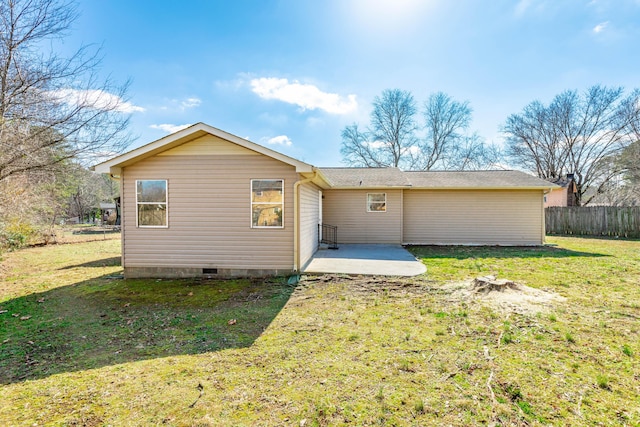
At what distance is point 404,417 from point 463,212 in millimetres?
12189

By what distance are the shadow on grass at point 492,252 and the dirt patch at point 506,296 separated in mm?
4125

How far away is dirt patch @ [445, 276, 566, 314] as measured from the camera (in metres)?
5.02

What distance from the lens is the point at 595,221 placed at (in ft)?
54.7

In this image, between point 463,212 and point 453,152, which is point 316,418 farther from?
point 453,152

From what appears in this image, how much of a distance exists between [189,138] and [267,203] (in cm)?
A: 241

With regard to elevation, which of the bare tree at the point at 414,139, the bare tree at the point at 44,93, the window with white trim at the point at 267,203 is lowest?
the window with white trim at the point at 267,203

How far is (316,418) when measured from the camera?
2.41 m

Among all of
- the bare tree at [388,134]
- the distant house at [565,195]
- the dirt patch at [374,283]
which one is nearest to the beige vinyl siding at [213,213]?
the dirt patch at [374,283]

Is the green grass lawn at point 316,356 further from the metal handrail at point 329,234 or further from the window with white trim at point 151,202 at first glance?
the metal handrail at point 329,234

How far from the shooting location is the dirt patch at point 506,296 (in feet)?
16.5

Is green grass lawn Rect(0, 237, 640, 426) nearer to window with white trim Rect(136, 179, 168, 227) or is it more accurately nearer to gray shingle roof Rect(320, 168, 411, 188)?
window with white trim Rect(136, 179, 168, 227)

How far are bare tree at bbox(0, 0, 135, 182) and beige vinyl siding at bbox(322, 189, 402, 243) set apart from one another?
8623 mm

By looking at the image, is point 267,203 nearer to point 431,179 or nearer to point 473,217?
point 431,179

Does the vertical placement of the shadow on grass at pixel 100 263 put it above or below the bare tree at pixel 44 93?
below
